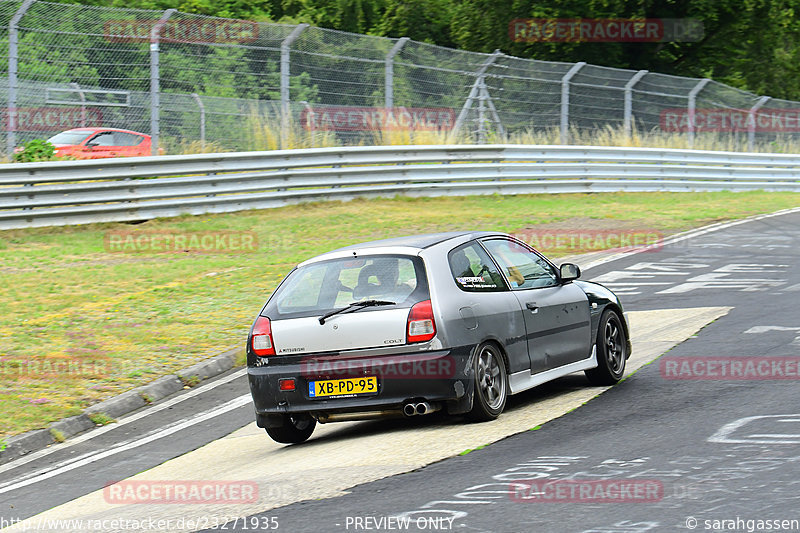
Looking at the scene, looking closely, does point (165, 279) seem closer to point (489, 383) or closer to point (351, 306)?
point (351, 306)

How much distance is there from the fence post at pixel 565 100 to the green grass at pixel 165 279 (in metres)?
3.27

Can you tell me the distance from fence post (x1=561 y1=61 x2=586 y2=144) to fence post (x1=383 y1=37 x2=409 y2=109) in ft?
19.1

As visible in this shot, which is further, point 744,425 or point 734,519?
point 744,425

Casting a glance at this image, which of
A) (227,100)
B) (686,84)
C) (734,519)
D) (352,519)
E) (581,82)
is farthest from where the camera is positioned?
(686,84)

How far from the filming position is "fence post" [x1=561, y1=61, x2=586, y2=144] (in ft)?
94.0

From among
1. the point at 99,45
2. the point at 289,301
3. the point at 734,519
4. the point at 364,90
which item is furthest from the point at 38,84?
the point at 734,519

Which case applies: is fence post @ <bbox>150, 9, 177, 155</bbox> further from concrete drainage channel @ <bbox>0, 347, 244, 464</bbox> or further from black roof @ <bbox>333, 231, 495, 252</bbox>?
black roof @ <bbox>333, 231, 495, 252</bbox>

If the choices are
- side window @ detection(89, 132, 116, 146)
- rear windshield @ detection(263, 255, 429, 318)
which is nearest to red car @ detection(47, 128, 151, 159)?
side window @ detection(89, 132, 116, 146)

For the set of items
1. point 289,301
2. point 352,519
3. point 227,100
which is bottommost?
point 352,519

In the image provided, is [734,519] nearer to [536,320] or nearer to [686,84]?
[536,320]

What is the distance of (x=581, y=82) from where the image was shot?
28.9 m

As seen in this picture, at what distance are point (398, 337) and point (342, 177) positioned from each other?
15510mm

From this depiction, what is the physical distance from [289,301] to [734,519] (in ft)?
12.8

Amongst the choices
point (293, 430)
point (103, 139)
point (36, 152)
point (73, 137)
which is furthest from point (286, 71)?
point (293, 430)
